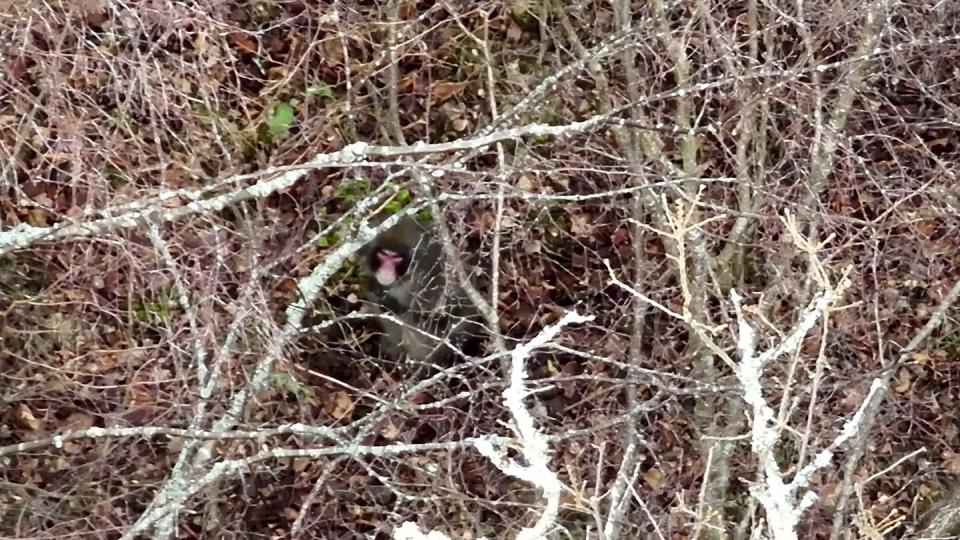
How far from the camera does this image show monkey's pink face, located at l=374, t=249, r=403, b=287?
434cm

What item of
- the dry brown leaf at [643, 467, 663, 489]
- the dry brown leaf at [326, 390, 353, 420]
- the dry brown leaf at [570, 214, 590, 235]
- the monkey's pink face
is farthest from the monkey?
the dry brown leaf at [643, 467, 663, 489]

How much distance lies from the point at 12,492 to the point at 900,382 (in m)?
4.02

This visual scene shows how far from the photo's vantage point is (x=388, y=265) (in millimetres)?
4344

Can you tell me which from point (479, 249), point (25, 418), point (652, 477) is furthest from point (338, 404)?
point (652, 477)

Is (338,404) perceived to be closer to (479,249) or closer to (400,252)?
(400,252)

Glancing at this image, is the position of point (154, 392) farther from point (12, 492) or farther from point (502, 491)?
point (502, 491)

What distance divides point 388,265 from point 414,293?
0.18m

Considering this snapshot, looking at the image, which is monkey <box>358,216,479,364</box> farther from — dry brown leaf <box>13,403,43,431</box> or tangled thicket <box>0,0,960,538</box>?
dry brown leaf <box>13,403,43,431</box>

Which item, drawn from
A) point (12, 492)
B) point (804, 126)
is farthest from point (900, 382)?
point (12, 492)

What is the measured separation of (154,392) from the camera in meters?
4.29

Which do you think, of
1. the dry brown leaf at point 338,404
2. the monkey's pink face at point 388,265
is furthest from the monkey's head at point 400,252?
the dry brown leaf at point 338,404

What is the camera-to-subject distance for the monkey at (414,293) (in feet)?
14.3

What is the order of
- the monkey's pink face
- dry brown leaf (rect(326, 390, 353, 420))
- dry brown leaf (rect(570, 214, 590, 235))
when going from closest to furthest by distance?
1. the monkey's pink face
2. dry brown leaf (rect(326, 390, 353, 420))
3. dry brown leaf (rect(570, 214, 590, 235))

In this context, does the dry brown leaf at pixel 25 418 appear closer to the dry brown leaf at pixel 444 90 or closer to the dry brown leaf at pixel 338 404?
the dry brown leaf at pixel 338 404
